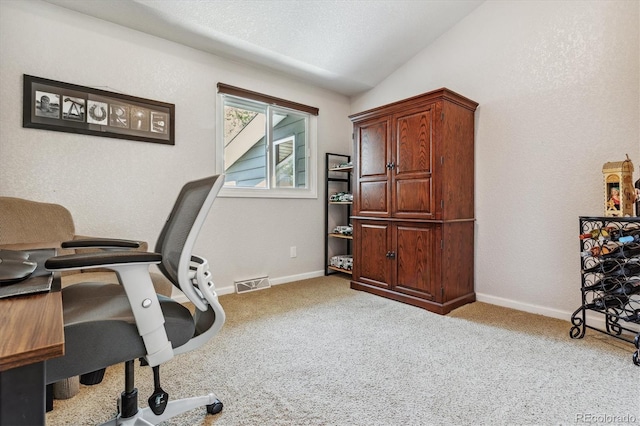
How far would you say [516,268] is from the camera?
2.61 m

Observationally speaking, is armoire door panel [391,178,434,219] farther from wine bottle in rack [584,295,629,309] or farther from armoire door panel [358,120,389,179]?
Result: wine bottle in rack [584,295,629,309]

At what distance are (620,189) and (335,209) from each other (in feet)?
8.56

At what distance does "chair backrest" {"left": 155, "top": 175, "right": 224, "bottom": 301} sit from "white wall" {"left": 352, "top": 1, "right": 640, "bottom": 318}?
2517 mm

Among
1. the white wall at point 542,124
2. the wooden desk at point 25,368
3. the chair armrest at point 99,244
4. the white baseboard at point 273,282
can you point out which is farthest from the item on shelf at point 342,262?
the wooden desk at point 25,368

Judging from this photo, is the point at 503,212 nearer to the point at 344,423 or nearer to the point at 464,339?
the point at 464,339

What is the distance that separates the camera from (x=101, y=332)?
2.77 ft

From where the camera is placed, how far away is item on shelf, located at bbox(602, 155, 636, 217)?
6.28 ft

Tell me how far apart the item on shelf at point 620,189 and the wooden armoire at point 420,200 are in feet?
3.13

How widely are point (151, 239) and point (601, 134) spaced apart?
3494 millimetres

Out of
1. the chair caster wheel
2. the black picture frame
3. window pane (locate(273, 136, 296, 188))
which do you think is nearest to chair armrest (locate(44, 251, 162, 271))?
the chair caster wheel

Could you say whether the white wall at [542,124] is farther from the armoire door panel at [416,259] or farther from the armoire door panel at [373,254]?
the armoire door panel at [373,254]

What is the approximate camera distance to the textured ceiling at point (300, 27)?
92.0 inches

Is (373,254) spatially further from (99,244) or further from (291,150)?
(99,244)

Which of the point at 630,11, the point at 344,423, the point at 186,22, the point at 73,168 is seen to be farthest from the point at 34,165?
the point at 630,11
